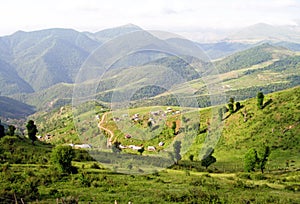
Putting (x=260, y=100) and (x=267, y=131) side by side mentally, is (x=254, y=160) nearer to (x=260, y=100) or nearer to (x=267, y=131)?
(x=267, y=131)

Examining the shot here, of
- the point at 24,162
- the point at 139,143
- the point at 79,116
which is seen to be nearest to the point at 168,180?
the point at 139,143

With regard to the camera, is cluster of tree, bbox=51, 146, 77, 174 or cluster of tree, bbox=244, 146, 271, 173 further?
cluster of tree, bbox=244, 146, 271, 173

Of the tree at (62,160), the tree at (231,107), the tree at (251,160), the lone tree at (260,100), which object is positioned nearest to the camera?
the tree at (62,160)

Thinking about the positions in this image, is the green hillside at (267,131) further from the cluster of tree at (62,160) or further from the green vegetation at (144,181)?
the cluster of tree at (62,160)

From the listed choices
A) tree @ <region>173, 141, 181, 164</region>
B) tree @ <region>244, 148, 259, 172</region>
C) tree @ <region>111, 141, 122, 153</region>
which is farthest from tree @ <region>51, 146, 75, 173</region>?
tree @ <region>244, 148, 259, 172</region>

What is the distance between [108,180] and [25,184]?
670 centimetres

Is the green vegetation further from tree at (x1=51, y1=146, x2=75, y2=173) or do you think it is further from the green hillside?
the green hillside

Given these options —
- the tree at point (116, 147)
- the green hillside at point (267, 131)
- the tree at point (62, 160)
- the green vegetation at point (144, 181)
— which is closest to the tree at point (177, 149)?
the green vegetation at point (144, 181)

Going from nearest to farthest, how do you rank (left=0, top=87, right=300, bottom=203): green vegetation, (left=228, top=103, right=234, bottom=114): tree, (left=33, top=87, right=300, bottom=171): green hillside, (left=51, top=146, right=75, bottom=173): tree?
(left=0, top=87, right=300, bottom=203): green vegetation < (left=51, top=146, right=75, bottom=173): tree < (left=33, top=87, right=300, bottom=171): green hillside < (left=228, top=103, right=234, bottom=114): tree

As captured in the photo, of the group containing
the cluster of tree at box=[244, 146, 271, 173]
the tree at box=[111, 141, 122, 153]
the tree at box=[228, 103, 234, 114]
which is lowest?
the cluster of tree at box=[244, 146, 271, 173]

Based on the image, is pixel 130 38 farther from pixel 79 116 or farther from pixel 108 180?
pixel 108 180

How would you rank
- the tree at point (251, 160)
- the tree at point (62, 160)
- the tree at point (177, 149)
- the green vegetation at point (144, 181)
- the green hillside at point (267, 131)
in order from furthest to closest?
the green hillside at point (267, 131) → the tree at point (251, 160) → the tree at point (62, 160) → the green vegetation at point (144, 181) → the tree at point (177, 149)

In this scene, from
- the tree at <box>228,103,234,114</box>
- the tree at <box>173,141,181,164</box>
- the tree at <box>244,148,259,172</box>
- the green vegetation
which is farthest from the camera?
the tree at <box>228,103,234,114</box>

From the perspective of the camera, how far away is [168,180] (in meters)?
30.8
